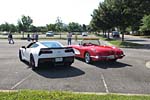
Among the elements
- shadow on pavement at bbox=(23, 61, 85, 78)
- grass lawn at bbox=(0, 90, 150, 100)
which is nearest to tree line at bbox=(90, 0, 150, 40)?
shadow on pavement at bbox=(23, 61, 85, 78)

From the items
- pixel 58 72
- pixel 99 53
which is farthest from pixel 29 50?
pixel 99 53

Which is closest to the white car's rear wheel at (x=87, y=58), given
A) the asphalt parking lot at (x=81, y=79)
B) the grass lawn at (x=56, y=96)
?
the asphalt parking lot at (x=81, y=79)

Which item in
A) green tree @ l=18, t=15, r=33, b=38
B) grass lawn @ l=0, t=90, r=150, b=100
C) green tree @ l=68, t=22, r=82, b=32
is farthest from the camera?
green tree @ l=68, t=22, r=82, b=32

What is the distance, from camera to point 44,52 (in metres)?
11.5

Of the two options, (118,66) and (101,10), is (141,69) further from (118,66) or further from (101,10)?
(101,10)

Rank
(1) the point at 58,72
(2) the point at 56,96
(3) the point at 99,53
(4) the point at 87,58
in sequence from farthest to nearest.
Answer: (4) the point at 87,58
(3) the point at 99,53
(1) the point at 58,72
(2) the point at 56,96

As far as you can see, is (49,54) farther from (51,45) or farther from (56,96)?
(56,96)

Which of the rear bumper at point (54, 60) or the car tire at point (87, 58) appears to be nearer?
the rear bumper at point (54, 60)

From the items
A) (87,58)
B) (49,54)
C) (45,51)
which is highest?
(45,51)

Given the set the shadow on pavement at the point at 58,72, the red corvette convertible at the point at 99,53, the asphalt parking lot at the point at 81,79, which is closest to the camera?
the asphalt parking lot at the point at 81,79

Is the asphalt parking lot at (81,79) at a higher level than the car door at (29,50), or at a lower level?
lower

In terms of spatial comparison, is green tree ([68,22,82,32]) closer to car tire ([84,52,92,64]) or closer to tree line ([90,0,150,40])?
tree line ([90,0,150,40])

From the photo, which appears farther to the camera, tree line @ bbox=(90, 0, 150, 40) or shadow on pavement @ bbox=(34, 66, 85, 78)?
tree line @ bbox=(90, 0, 150, 40)

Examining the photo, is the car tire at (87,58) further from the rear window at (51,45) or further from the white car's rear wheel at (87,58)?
the rear window at (51,45)
